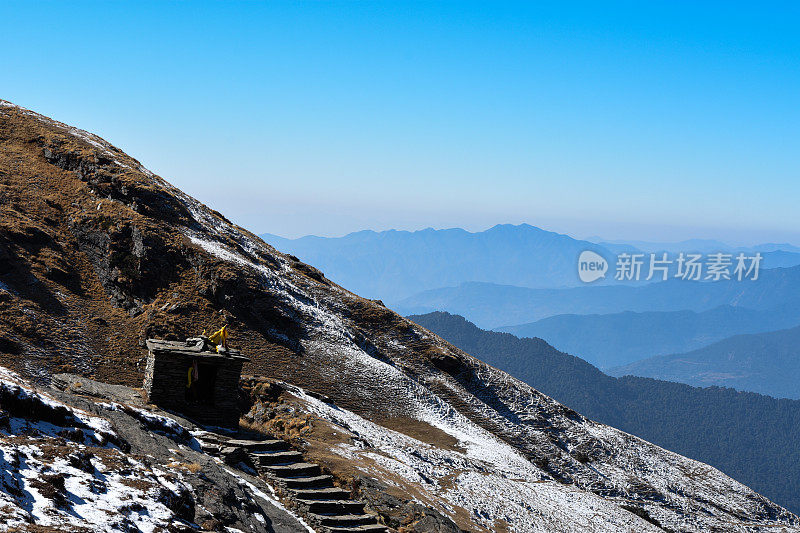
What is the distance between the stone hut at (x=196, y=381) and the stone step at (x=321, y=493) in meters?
7.21

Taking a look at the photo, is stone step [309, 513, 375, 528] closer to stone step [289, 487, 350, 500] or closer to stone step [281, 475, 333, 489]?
stone step [289, 487, 350, 500]

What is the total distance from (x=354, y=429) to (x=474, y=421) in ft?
70.7

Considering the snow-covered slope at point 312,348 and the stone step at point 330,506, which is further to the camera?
the snow-covered slope at point 312,348

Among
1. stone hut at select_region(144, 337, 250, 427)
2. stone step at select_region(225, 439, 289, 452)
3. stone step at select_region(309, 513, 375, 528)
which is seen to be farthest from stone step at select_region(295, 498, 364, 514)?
stone hut at select_region(144, 337, 250, 427)

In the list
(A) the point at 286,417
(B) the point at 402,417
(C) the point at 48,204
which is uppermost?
(C) the point at 48,204

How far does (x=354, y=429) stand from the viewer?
4528cm

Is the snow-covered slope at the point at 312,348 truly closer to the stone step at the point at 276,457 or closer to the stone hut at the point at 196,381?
the stone step at the point at 276,457

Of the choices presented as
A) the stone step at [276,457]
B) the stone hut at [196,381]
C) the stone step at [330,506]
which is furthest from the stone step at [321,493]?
the stone hut at [196,381]

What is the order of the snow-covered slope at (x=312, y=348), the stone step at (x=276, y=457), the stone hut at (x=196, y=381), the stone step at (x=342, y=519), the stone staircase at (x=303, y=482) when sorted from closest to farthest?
the stone step at (x=342, y=519) < the stone staircase at (x=303, y=482) < the stone step at (x=276, y=457) < the stone hut at (x=196, y=381) < the snow-covered slope at (x=312, y=348)

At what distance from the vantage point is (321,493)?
26594 millimetres

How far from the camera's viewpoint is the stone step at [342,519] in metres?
24.9

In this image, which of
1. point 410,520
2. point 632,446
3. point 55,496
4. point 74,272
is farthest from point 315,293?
point 55,496

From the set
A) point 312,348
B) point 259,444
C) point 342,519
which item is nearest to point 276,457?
point 259,444

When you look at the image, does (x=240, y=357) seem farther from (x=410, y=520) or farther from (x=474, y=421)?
(x=474, y=421)
